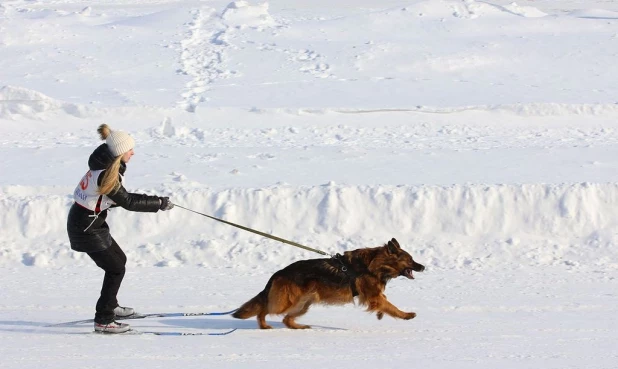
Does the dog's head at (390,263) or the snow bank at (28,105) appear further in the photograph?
the snow bank at (28,105)

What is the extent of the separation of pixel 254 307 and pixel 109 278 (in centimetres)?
118

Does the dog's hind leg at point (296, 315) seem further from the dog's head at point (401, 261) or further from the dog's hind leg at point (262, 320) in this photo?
the dog's head at point (401, 261)

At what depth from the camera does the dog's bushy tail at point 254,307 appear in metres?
6.49

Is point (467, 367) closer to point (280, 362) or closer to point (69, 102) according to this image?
point (280, 362)

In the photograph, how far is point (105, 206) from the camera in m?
5.99

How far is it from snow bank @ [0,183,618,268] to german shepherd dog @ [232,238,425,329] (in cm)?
205

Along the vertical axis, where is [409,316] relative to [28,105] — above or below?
below

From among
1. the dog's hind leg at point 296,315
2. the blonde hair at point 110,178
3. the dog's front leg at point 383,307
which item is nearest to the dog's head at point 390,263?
the dog's front leg at point 383,307

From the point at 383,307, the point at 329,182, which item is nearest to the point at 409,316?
the point at 383,307

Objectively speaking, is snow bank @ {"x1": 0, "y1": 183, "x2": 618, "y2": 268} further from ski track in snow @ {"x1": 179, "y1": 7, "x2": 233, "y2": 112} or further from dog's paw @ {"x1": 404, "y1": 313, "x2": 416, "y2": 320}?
ski track in snow @ {"x1": 179, "y1": 7, "x2": 233, "y2": 112}

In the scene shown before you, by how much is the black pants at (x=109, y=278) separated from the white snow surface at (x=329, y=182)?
7.5 inches

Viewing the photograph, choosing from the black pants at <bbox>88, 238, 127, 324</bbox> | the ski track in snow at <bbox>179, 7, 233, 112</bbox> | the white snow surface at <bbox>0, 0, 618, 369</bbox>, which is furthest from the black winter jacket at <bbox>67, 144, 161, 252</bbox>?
the ski track in snow at <bbox>179, 7, 233, 112</bbox>

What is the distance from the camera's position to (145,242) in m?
9.02

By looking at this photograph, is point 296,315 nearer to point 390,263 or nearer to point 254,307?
point 254,307
